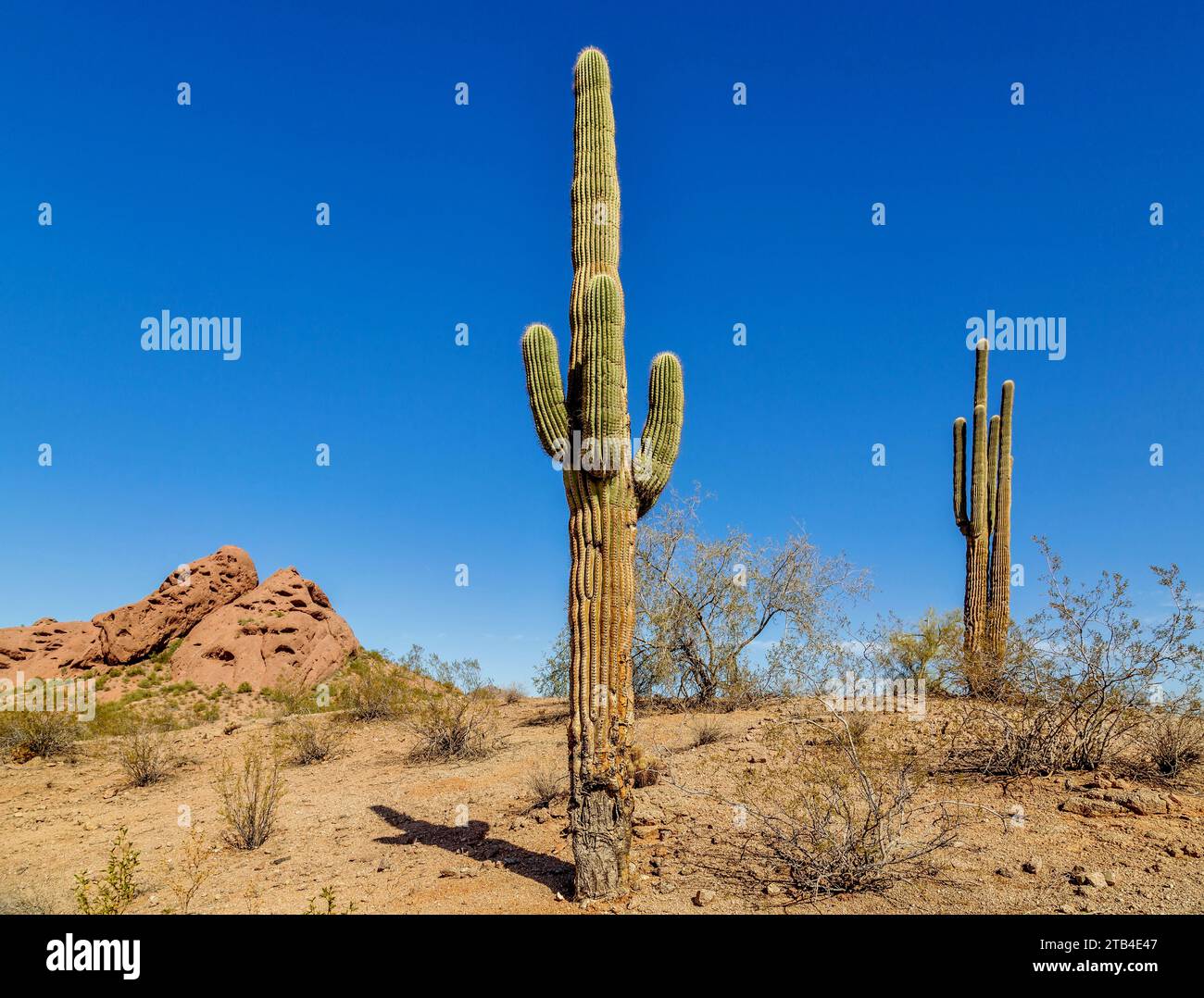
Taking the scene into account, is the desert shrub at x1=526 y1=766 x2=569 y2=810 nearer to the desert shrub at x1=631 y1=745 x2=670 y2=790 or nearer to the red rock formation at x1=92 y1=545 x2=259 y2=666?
the desert shrub at x1=631 y1=745 x2=670 y2=790

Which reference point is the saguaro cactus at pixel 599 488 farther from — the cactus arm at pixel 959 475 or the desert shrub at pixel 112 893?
the cactus arm at pixel 959 475

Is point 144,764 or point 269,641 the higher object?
point 144,764

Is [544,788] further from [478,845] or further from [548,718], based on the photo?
[548,718]

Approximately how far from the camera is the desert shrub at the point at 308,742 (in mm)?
13086

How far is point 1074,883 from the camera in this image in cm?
573

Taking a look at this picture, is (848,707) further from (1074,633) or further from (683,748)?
(1074,633)

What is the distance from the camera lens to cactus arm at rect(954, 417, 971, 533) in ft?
49.8

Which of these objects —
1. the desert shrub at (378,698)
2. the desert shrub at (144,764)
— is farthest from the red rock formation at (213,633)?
the desert shrub at (144,764)

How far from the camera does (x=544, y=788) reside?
30.8ft

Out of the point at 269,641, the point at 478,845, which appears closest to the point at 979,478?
the point at 478,845

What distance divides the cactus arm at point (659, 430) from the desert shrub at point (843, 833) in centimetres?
248

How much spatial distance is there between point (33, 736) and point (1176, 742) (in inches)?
740

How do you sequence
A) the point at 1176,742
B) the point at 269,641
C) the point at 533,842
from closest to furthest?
the point at 533,842
the point at 1176,742
the point at 269,641
